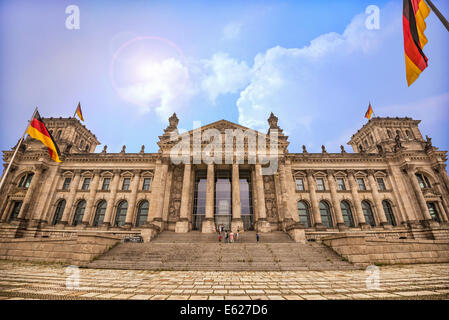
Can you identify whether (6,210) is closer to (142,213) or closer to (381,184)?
(142,213)

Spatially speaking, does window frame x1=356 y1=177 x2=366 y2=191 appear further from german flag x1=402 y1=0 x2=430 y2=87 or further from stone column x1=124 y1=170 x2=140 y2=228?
stone column x1=124 y1=170 x2=140 y2=228

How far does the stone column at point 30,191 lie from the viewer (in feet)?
86.1

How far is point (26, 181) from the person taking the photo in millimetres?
29484

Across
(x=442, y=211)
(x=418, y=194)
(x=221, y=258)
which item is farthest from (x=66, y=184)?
(x=442, y=211)

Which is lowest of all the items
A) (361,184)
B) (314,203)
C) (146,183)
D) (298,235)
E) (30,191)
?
(298,235)

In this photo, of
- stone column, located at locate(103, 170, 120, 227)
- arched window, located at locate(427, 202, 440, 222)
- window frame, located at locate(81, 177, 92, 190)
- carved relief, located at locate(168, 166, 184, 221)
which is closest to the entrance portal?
carved relief, located at locate(168, 166, 184, 221)

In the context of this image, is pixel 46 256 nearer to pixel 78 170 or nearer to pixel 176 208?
pixel 176 208

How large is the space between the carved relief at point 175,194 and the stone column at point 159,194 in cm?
221

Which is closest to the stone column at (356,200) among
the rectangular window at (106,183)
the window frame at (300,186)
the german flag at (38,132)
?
the window frame at (300,186)

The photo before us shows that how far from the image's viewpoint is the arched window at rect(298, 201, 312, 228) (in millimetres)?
27922

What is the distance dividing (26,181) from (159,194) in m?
22.2

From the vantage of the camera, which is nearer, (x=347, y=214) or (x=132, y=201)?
(x=347, y=214)

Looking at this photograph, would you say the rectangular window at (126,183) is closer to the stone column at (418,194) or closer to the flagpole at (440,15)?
the flagpole at (440,15)
